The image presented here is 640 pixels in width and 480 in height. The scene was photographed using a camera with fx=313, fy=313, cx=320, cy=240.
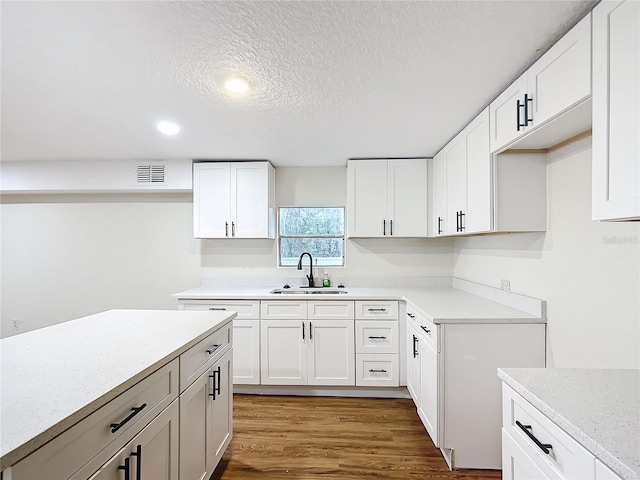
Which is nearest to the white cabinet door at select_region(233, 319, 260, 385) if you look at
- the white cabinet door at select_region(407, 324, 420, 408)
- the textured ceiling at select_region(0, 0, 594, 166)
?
the white cabinet door at select_region(407, 324, 420, 408)

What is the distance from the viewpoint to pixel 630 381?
1.05 m

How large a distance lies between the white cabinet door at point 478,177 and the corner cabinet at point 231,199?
192cm

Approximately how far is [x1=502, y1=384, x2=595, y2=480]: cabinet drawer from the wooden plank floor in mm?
1151

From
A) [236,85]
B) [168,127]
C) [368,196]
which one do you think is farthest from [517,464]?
[168,127]

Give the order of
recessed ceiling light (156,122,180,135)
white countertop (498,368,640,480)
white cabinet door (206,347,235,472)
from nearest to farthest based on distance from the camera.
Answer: white countertop (498,368,640,480) → white cabinet door (206,347,235,472) → recessed ceiling light (156,122,180,135)

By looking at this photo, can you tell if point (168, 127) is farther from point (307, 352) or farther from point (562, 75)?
point (562, 75)

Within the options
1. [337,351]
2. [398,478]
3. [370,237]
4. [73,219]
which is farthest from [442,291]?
[73,219]

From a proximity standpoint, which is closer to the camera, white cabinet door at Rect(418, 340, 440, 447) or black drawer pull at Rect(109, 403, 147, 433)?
black drawer pull at Rect(109, 403, 147, 433)

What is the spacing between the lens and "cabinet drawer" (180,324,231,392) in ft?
4.70

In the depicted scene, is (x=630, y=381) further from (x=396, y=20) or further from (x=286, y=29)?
(x=286, y=29)

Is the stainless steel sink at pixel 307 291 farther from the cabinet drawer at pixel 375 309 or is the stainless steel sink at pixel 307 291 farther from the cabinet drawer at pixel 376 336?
the cabinet drawer at pixel 376 336

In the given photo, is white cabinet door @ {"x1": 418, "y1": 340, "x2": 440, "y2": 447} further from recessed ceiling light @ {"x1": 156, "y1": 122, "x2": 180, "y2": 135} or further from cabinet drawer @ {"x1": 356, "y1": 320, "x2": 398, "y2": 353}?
recessed ceiling light @ {"x1": 156, "y1": 122, "x2": 180, "y2": 135}

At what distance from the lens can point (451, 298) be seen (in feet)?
8.79

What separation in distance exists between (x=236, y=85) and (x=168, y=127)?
3.10ft
